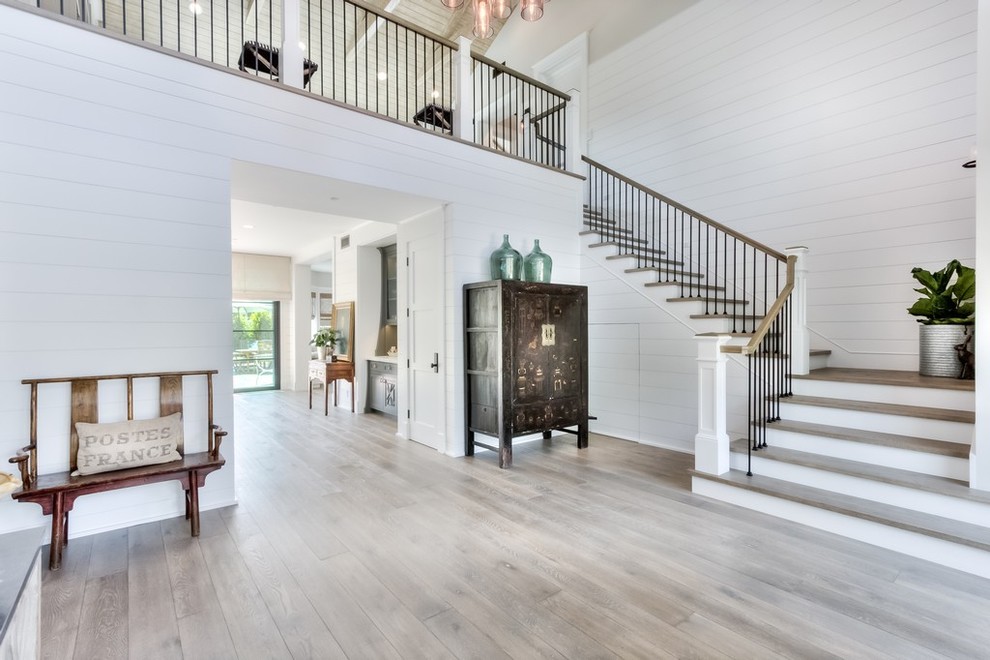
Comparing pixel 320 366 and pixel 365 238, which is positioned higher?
pixel 365 238

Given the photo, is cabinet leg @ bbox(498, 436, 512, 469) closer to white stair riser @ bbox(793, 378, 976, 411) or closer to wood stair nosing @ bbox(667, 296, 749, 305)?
wood stair nosing @ bbox(667, 296, 749, 305)

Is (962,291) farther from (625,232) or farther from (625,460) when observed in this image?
(625,232)

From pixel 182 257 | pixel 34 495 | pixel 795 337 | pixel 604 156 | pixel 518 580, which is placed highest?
pixel 604 156

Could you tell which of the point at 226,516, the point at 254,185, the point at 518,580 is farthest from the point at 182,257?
the point at 518,580

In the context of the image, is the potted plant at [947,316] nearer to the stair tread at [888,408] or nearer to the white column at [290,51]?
the stair tread at [888,408]

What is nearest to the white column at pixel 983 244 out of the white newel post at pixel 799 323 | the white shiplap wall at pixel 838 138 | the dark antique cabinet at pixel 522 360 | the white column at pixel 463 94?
the white newel post at pixel 799 323

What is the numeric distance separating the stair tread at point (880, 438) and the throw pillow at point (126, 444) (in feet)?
14.5

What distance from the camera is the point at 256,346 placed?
10273 millimetres

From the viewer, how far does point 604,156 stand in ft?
22.8

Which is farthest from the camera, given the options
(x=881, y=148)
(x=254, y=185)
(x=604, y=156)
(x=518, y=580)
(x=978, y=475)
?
(x=604, y=156)

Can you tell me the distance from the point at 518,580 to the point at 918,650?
1675mm

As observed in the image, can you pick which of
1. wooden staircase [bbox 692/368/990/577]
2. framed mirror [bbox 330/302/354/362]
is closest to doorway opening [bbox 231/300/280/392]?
framed mirror [bbox 330/302/354/362]

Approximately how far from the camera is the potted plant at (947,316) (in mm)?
3699

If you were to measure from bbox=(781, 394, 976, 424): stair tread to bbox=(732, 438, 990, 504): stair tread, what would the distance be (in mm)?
428
